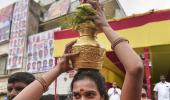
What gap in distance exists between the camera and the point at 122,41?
74.3 inches

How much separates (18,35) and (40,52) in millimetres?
2434

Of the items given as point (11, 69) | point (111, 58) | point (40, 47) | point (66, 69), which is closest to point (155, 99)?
point (111, 58)

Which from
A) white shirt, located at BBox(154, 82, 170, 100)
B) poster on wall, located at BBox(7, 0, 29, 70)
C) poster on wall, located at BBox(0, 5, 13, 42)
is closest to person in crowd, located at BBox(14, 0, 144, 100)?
white shirt, located at BBox(154, 82, 170, 100)

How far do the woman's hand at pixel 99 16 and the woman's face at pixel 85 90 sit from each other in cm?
31

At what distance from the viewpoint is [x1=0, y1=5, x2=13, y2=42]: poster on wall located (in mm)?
19734

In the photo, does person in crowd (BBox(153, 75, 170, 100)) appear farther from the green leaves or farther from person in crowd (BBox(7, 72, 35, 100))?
the green leaves

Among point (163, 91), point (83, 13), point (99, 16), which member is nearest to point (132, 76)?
point (99, 16)

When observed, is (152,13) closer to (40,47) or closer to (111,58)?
(111,58)

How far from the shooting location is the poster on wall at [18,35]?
18641mm

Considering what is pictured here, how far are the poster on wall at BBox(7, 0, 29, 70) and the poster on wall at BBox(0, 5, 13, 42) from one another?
0.41m

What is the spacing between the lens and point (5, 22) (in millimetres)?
20156

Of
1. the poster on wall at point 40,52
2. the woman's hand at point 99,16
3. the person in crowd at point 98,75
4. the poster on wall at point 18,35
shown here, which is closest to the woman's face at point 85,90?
the person in crowd at point 98,75

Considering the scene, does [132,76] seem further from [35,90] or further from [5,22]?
[5,22]

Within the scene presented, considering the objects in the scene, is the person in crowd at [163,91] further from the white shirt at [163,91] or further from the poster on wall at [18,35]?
the poster on wall at [18,35]
